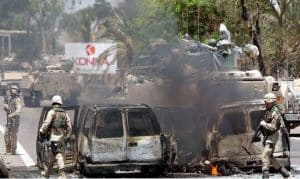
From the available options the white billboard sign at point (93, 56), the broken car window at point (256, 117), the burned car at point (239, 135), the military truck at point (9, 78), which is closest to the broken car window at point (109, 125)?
the burned car at point (239, 135)

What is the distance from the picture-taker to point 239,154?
1531 centimetres

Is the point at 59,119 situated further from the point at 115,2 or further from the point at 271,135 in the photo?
the point at 115,2

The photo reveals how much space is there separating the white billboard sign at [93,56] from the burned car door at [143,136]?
6.99 metres

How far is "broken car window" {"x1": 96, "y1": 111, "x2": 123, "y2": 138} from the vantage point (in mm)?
15008

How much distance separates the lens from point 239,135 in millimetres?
15297

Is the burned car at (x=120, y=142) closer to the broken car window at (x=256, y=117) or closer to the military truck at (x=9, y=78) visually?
the broken car window at (x=256, y=117)

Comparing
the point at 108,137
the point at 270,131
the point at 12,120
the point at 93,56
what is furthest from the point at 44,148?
the point at 93,56

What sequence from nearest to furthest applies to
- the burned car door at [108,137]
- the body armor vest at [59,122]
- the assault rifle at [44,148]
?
the body armor vest at [59,122] < the assault rifle at [44,148] < the burned car door at [108,137]

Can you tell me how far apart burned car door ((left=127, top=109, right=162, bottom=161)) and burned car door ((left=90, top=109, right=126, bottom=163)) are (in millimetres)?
157

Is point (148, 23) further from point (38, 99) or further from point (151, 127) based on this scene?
point (38, 99)

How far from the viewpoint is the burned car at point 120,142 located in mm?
14922

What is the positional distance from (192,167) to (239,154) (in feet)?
3.84

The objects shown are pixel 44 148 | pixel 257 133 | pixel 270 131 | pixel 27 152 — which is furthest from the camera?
pixel 27 152

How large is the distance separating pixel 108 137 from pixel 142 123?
82 cm
